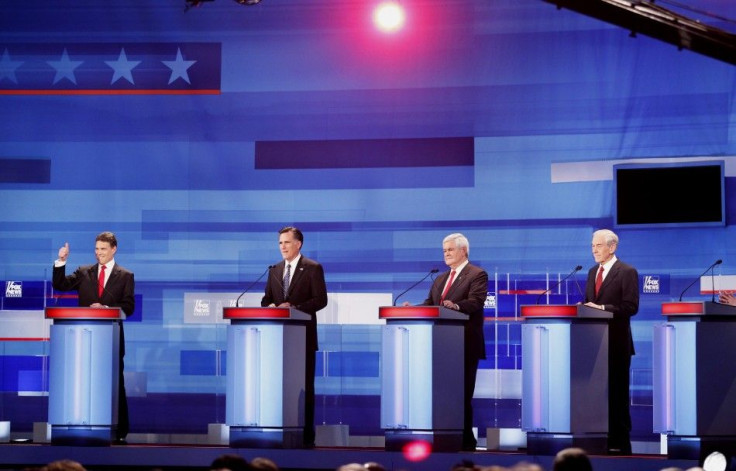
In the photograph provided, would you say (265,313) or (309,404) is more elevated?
(265,313)

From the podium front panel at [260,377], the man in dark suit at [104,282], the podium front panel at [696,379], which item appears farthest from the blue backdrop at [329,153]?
the podium front panel at [260,377]

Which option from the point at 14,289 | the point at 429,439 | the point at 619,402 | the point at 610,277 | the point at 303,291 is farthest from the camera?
the point at 14,289

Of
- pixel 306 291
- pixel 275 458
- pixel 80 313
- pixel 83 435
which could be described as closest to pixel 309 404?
pixel 275 458

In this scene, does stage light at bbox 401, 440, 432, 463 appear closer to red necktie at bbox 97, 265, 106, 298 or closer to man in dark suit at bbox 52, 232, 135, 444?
man in dark suit at bbox 52, 232, 135, 444

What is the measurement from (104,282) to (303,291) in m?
1.60

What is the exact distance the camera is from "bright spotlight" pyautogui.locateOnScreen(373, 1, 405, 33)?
11.2 meters

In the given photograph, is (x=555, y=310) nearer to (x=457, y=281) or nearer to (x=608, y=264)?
(x=608, y=264)

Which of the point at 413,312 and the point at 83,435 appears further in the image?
the point at 83,435

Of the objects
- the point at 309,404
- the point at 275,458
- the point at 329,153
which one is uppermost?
the point at 329,153

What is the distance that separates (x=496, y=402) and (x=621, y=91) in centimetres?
285

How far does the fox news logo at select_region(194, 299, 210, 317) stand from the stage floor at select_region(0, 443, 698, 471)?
2179mm

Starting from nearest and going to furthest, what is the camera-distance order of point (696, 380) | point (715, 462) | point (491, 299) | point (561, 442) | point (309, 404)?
point (715, 462) → point (696, 380) → point (561, 442) → point (309, 404) → point (491, 299)

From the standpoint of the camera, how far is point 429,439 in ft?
28.5

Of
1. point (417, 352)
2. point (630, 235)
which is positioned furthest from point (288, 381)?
point (630, 235)
